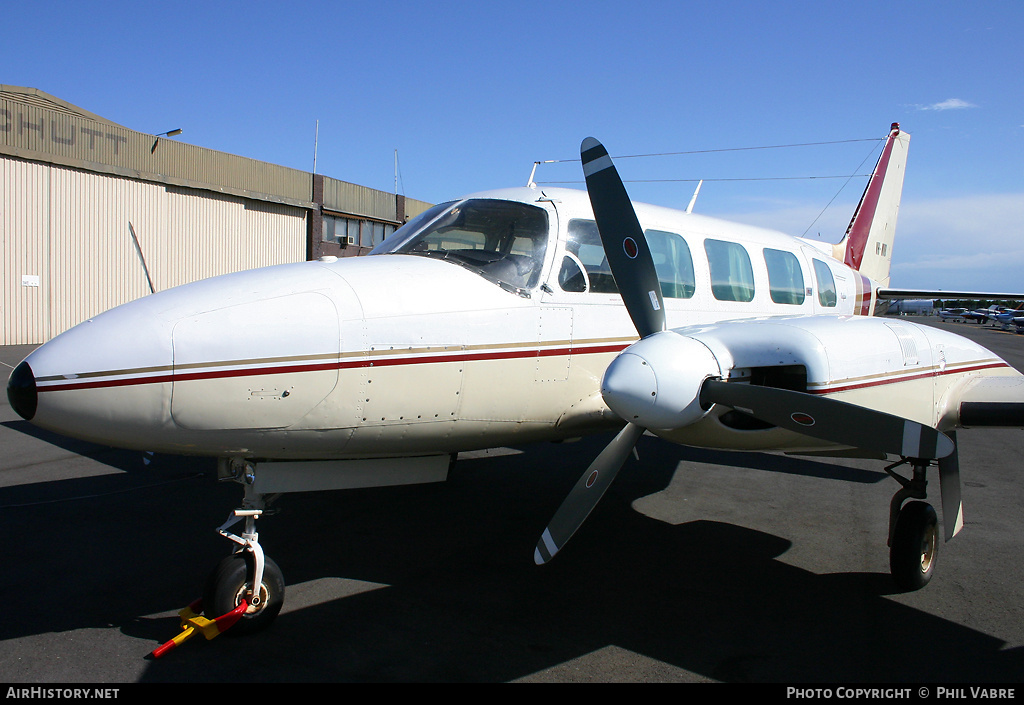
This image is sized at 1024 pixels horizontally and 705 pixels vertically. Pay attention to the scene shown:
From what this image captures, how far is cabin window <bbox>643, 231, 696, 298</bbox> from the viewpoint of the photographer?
227 inches

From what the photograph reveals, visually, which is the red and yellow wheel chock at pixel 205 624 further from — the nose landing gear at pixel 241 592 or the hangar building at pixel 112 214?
the hangar building at pixel 112 214

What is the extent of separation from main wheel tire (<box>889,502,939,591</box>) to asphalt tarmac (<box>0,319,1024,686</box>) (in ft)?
0.45

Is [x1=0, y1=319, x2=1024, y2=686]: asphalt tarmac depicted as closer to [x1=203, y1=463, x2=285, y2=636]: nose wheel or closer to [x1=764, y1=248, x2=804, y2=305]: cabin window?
[x1=203, y1=463, x2=285, y2=636]: nose wheel

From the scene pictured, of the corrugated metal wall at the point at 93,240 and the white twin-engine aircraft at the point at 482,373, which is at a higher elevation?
the corrugated metal wall at the point at 93,240

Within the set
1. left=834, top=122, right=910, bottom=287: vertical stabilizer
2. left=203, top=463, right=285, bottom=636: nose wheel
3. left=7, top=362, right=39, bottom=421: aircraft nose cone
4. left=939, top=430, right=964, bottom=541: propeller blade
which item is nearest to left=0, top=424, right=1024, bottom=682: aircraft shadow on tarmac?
left=203, top=463, right=285, bottom=636: nose wheel

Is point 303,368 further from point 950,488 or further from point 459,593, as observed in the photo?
point 950,488

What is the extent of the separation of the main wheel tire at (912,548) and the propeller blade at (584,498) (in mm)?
2309

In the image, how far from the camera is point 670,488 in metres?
7.74

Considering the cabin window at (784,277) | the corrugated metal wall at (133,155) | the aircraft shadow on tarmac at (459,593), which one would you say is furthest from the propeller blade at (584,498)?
the corrugated metal wall at (133,155)

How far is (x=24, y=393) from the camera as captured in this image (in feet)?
11.3

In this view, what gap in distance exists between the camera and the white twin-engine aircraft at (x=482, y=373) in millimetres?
3562

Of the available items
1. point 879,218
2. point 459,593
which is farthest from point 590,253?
point 879,218

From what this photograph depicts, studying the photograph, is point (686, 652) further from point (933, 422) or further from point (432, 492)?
point (432, 492)

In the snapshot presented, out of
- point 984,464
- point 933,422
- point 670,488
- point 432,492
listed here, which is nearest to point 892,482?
point 984,464
